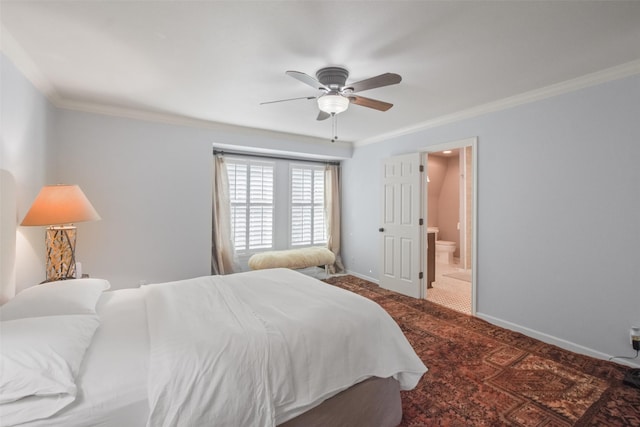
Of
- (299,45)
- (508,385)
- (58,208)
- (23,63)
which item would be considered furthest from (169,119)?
(508,385)

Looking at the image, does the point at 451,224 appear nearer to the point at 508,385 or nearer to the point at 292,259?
the point at 292,259

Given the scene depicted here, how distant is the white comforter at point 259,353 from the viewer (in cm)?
122

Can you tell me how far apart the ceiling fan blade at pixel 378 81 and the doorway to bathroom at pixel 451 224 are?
1933mm

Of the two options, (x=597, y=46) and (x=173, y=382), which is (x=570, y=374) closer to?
(x=597, y=46)

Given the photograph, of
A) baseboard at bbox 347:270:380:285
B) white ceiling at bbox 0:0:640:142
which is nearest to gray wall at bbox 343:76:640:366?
white ceiling at bbox 0:0:640:142

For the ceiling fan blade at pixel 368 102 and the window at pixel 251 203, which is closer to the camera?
the ceiling fan blade at pixel 368 102

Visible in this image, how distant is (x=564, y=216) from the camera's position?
9.30ft

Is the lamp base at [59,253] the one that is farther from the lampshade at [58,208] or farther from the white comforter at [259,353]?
the white comforter at [259,353]

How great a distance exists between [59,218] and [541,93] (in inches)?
179

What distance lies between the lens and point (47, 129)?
3.03 meters

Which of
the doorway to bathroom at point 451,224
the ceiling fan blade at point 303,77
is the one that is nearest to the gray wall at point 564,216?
the doorway to bathroom at point 451,224

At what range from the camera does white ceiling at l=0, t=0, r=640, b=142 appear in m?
1.77

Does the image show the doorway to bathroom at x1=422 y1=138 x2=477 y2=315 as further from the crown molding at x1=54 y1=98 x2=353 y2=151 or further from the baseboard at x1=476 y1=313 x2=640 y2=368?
the crown molding at x1=54 y1=98 x2=353 y2=151

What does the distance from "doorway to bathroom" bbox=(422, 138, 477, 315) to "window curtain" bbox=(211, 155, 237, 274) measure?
9.96 feet
